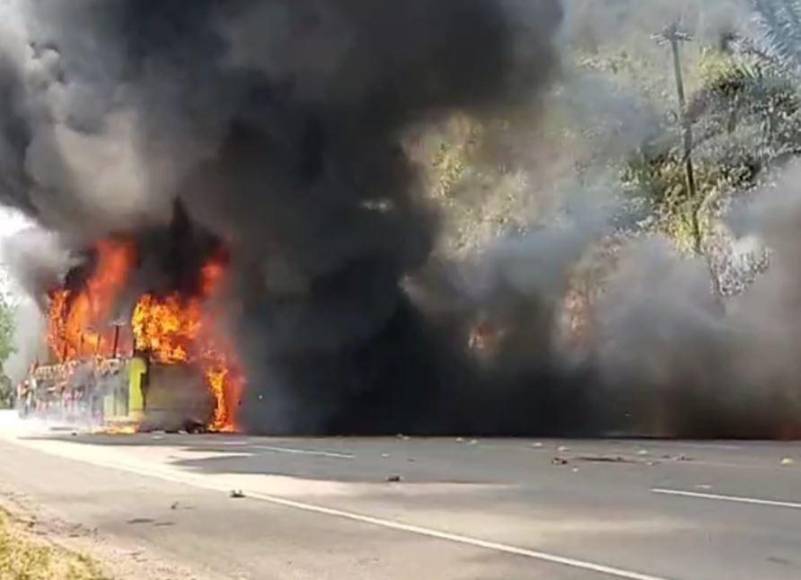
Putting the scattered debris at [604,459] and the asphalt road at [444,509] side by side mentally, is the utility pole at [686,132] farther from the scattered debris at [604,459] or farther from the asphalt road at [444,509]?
the scattered debris at [604,459]

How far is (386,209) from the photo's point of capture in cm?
2759

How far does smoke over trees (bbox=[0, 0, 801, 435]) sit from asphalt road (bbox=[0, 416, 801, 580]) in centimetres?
815

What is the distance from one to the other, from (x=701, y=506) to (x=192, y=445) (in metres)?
12.4

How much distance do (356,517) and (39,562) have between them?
2.86m

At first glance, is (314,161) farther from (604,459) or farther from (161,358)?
(604,459)

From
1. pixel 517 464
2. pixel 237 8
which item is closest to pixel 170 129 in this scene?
pixel 237 8

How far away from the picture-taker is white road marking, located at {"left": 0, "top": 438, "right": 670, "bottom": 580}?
691cm

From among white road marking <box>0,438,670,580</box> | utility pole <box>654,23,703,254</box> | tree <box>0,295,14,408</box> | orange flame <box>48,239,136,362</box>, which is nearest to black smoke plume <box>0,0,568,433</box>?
orange flame <box>48,239,136,362</box>

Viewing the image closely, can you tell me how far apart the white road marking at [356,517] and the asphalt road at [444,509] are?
0.02 meters

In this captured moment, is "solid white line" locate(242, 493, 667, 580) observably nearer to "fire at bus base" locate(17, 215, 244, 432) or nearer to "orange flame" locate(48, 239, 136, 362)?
"fire at bus base" locate(17, 215, 244, 432)

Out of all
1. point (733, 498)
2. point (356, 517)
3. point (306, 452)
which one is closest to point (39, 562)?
point (356, 517)

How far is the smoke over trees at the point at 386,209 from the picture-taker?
26.1 metres

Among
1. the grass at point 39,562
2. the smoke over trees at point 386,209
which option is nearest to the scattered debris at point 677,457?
the smoke over trees at point 386,209

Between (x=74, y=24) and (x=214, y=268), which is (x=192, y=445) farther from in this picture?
(x=74, y=24)
